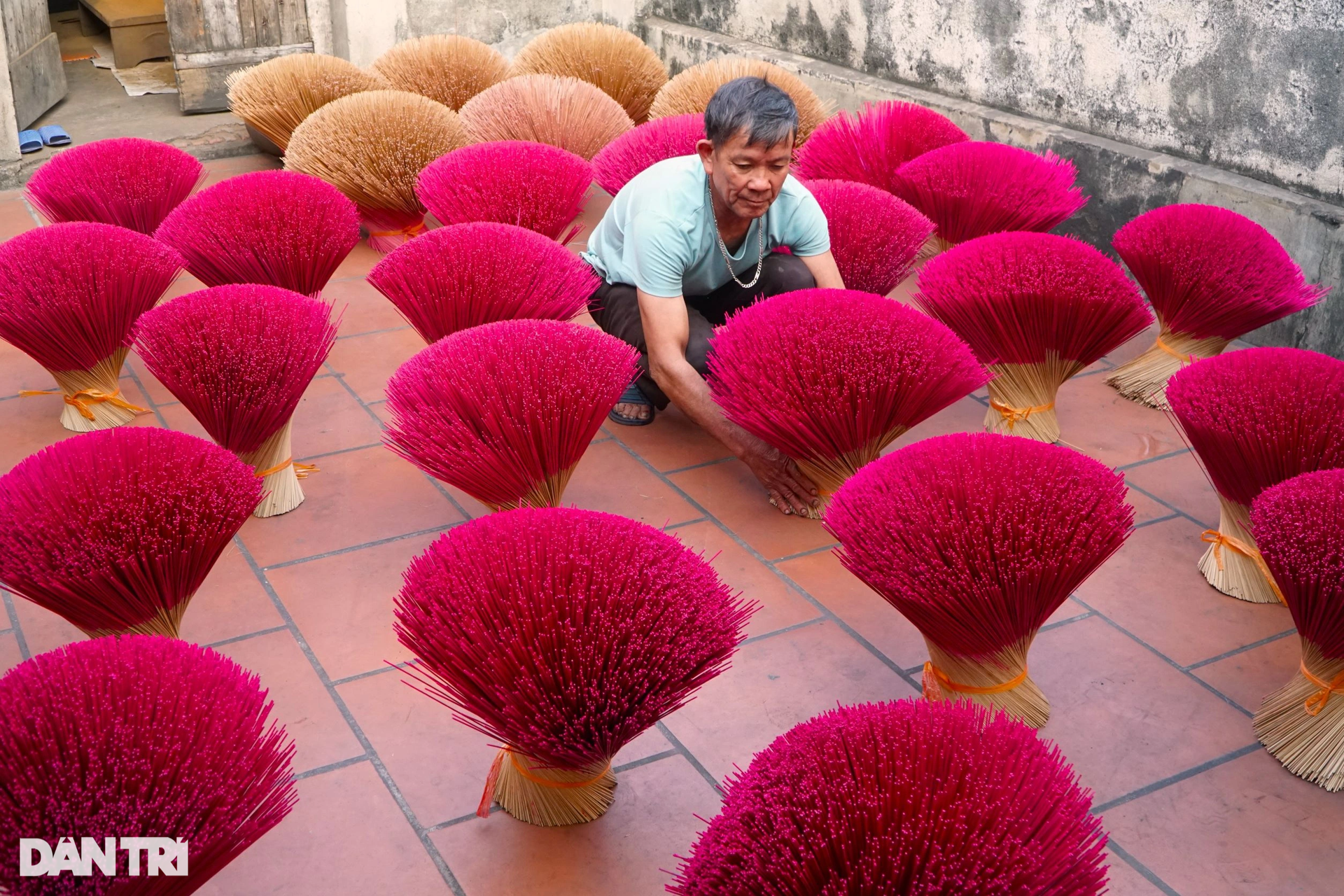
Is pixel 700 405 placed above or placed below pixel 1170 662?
above

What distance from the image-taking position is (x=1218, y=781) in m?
1.51

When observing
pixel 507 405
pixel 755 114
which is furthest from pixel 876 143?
pixel 507 405

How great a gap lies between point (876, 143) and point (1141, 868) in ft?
7.47

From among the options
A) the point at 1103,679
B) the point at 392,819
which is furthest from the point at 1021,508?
the point at 392,819

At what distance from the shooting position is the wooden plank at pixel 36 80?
408cm

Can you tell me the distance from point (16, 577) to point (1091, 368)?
7.36 feet

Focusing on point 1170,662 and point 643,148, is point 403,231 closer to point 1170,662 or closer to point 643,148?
point 643,148

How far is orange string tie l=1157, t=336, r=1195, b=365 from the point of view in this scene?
250 centimetres

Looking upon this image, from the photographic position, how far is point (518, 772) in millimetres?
1413

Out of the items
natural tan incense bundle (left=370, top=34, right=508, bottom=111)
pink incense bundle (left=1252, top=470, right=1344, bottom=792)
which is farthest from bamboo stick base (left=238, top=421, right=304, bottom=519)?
natural tan incense bundle (left=370, top=34, right=508, bottom=111)

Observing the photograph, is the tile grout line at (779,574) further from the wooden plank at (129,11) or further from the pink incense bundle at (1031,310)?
the wooden plank at (129,11)

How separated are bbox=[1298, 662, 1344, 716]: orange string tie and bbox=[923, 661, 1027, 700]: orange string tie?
1.17ft

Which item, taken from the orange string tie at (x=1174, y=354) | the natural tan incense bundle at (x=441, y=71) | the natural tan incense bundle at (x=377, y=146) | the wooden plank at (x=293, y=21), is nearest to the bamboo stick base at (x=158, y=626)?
the natural tan incense bundle at (x=377, y=146)

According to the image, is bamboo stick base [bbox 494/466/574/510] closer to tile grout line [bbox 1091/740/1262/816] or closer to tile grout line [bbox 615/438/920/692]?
tile grout line [bbox 615/438/920/692]
